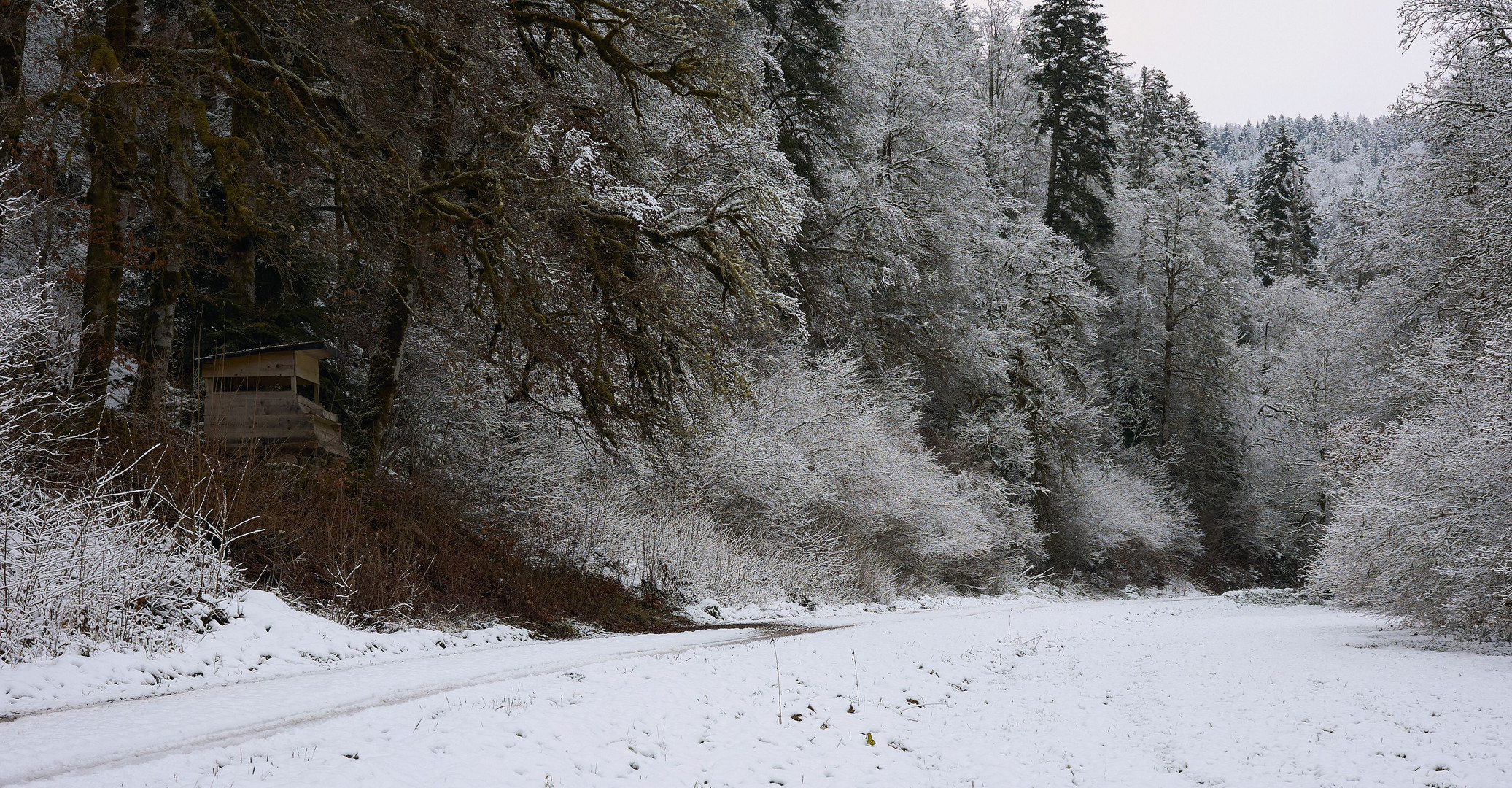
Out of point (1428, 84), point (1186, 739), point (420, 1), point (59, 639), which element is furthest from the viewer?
point (1428, 84)

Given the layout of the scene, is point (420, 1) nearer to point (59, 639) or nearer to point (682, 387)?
point (682, 387)

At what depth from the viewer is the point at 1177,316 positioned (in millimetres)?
39938

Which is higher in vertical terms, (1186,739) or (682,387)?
(682,387)

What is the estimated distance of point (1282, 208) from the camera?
5606 centimetres

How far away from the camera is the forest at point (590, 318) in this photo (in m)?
8.50

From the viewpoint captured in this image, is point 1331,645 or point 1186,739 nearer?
point 1186,739

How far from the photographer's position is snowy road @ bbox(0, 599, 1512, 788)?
5.07 metres

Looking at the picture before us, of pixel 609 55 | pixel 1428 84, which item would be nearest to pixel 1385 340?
pixel 1428 84

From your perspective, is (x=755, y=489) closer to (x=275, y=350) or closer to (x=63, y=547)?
(x=275, y=350)

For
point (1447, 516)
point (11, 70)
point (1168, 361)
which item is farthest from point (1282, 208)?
point (11, 70)

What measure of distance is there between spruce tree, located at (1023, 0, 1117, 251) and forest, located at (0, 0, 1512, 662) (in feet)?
19.4

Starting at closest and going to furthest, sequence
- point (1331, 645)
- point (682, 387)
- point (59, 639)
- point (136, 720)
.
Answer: point (136, 720) < point (59, 639) < point (682, 387) < point (1331, 645)

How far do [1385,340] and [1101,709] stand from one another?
19.3 metres

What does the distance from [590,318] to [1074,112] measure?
32.0 metres
